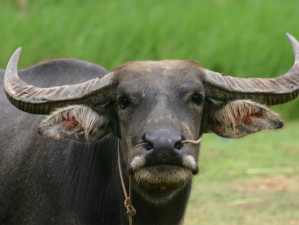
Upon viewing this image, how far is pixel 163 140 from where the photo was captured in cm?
332

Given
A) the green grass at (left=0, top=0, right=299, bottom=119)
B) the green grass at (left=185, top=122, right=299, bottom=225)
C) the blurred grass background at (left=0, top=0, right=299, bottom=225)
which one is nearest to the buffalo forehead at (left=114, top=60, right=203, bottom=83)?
the green grass at (left=185, top=122, right=299, bottom=225)

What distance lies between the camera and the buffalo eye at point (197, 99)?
3.79 m

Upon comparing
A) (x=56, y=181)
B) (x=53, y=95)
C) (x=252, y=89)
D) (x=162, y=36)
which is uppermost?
(x=53, y=95)

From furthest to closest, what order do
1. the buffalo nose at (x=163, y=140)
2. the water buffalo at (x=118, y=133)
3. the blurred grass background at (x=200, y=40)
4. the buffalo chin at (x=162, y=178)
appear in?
1. the blurred grass background at (x=200, y=40)
2. the water buffalo at (x=118, y=133)
3. the buffalo chin at (x=162, y=178)
4. the buffalo nose at (x=163, y=140)

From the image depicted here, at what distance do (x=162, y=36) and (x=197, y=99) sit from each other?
31.2 feet

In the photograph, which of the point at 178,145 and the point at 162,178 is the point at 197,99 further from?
the point at 162,178

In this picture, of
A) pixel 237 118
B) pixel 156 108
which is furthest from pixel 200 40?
pixel 156 108

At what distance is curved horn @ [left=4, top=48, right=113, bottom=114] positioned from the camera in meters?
3.83

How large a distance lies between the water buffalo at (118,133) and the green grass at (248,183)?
2.09 metres

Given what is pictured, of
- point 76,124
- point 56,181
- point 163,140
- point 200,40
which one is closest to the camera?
point 163,140

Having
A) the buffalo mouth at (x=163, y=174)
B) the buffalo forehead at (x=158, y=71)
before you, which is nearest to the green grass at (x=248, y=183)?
the buffalo forehead at (x=158, y=71)

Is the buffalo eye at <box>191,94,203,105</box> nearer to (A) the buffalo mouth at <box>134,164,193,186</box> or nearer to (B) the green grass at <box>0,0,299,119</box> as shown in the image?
(A) the buffalo mouth at <box>134,164,193,186</box>

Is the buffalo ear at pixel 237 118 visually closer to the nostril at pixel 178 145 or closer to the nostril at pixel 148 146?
the nostril at pixel 178 145

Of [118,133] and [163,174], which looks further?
[118,133]
